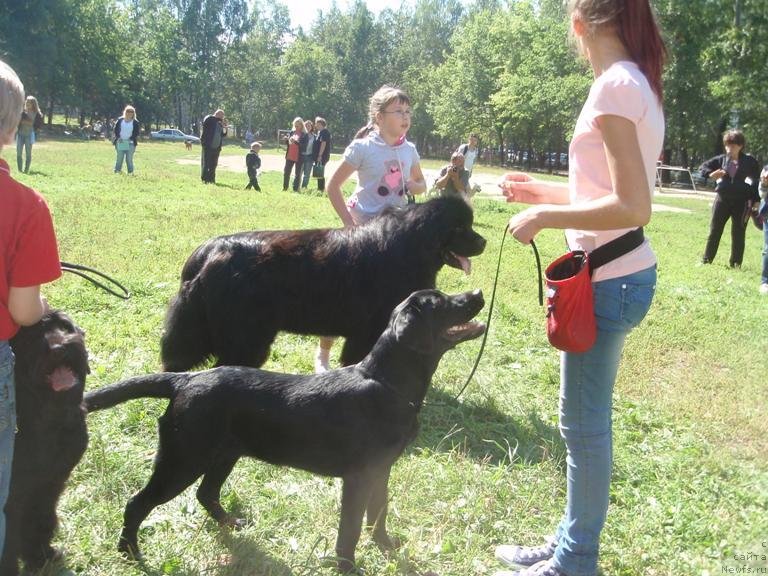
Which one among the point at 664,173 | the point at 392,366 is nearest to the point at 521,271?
the point at 392,366

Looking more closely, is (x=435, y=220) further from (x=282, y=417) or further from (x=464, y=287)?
(x=464, y=287)

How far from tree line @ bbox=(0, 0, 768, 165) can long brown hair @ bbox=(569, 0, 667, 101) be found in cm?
2811

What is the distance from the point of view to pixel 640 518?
3445mm

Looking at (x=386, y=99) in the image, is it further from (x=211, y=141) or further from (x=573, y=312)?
(x=211, y=141)

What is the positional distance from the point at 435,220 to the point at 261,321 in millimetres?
1295

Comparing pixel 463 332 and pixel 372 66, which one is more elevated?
pixel 372 66

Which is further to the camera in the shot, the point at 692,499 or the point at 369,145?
the point at 369,145

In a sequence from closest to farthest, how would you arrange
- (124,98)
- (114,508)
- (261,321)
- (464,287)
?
1. (114,508)
2. (261,321)
3. (464,287)
4. (124,98)

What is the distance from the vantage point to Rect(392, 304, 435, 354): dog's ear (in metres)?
3.02

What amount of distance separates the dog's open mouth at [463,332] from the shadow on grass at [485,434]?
3.60 feet

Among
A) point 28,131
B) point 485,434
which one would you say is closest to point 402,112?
point 485,434

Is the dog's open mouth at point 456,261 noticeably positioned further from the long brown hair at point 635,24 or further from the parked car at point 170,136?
the parked car at point 170,136

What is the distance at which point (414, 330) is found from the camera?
9.93 ft

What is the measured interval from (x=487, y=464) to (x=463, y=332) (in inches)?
47.6
